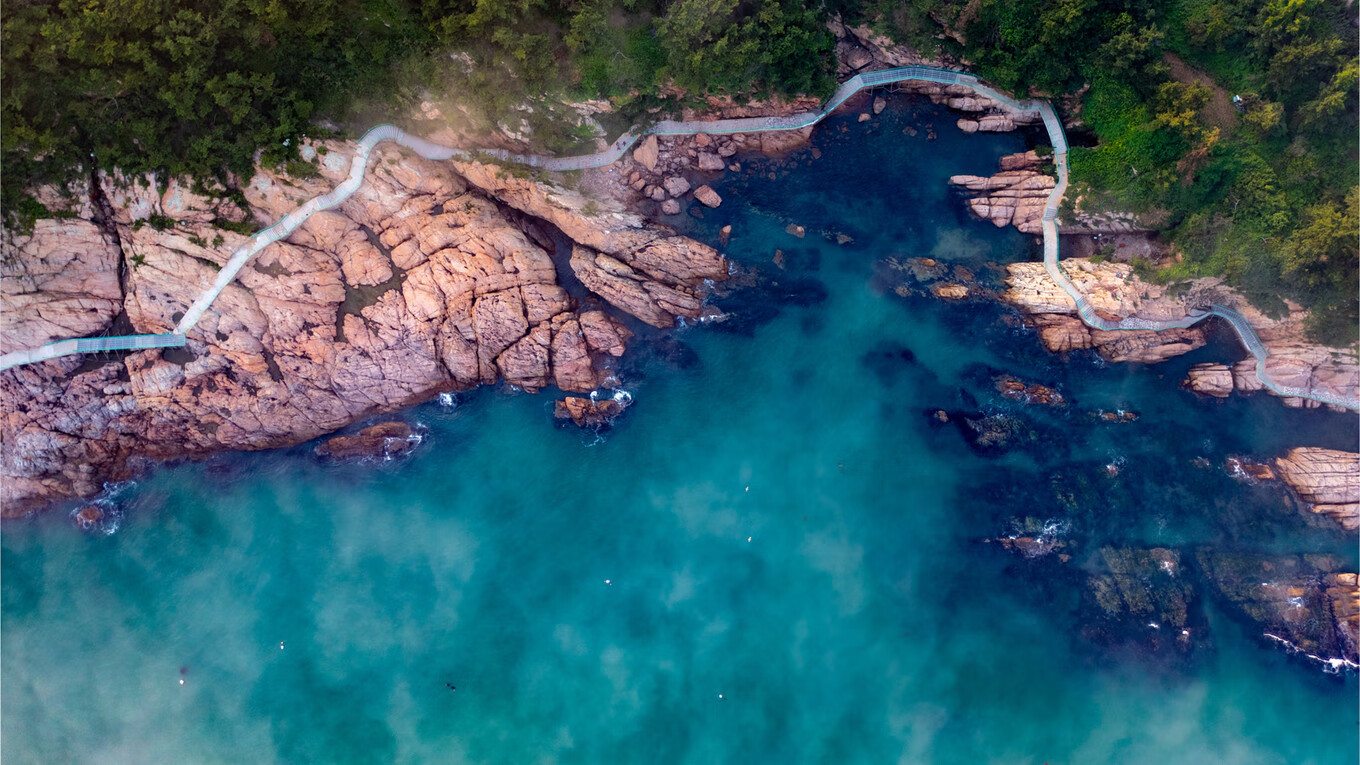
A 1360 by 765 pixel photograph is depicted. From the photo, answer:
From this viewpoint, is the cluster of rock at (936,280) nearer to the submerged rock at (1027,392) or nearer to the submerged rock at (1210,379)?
the submerged rock at (1027,392)

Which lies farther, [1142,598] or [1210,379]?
[1210,379]

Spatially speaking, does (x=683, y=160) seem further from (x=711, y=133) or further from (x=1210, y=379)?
(x=1210, y=379)

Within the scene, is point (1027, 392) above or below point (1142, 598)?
above

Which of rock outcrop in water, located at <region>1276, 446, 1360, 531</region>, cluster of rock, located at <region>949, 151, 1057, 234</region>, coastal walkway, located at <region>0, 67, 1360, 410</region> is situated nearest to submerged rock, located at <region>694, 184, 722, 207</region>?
coastal walkway, located at <region>0, 67, 1360, 410</region>

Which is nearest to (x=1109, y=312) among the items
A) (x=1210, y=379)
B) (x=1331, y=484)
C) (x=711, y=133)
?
(x=1210, y=379)

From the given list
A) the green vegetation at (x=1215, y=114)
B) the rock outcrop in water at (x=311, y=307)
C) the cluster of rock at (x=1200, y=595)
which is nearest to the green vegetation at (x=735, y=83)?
the green vegetation at (x=1215, y=114)

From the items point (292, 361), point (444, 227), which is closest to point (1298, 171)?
point (444, 227)
